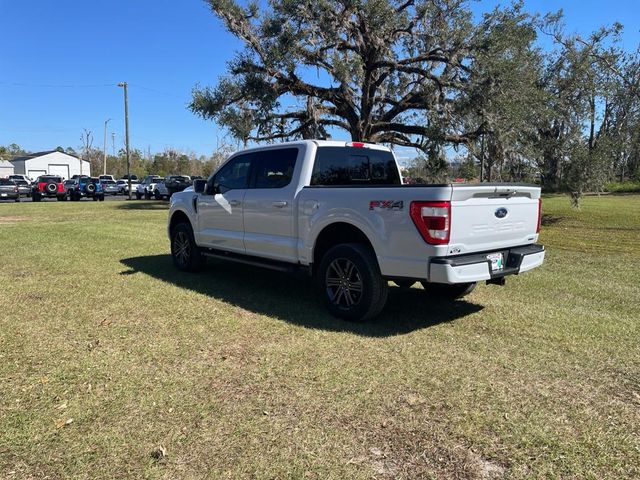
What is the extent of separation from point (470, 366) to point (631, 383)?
122 centimetres

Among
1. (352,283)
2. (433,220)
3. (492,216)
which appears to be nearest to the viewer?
(433,220)

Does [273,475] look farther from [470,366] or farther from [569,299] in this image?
[569,299]

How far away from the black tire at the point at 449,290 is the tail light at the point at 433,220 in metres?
1.85

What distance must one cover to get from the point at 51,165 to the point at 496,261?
9944 centimetres

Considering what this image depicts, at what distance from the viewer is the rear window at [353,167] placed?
6.18 metres

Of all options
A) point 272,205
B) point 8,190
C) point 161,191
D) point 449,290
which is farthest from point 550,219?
point 8,190

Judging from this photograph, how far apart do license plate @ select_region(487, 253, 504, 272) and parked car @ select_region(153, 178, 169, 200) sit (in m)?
32.4

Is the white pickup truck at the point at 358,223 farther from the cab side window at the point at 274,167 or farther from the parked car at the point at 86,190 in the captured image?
the parked car at the point at 86,190

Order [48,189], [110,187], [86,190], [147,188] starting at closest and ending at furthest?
[48,189]
[86,190]
[147,188]
[110,187]

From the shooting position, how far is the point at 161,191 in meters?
35.8

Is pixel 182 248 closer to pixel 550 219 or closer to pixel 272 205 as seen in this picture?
pixel 272 205

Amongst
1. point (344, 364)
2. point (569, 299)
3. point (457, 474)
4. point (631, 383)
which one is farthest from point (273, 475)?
point (569, 299)

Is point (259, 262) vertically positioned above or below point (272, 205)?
below

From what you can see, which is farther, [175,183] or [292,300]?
[175,183]
